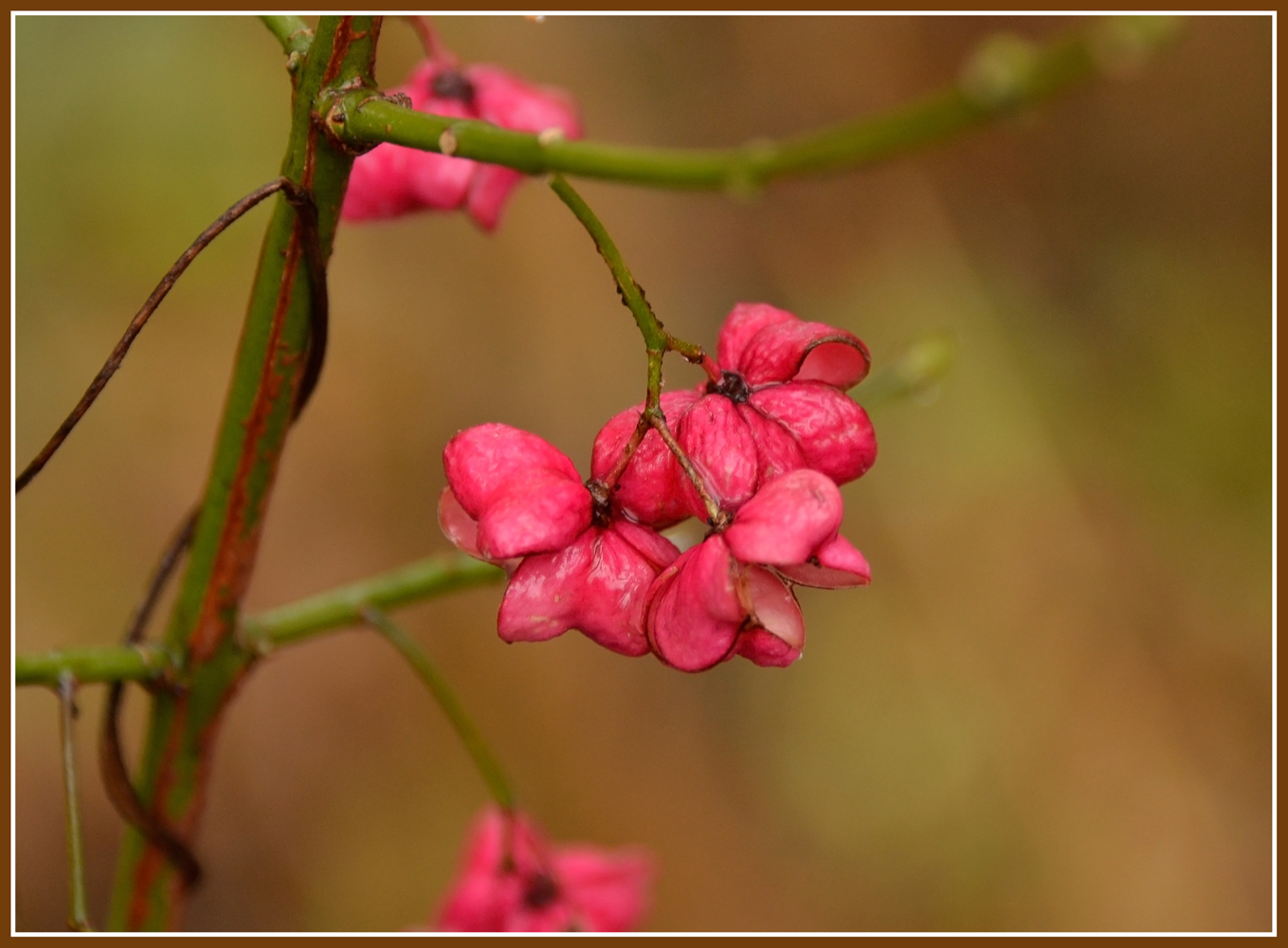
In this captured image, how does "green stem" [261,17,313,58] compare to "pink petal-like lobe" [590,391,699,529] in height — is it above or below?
above

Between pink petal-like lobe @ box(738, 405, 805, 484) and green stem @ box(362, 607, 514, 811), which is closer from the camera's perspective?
pink petal-like lobe @ box(738, 405, 805, 484)

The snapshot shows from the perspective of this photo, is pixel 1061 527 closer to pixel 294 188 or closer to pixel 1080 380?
pixel 1080 380

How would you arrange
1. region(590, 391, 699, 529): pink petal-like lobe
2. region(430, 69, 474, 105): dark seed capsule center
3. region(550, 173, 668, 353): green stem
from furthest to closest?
region(430, 69, 474, 105): dark seed capsule center
region(590, 391, 699, 529): pink petal-like lobe
region(550, 173, 668, 353): green stem

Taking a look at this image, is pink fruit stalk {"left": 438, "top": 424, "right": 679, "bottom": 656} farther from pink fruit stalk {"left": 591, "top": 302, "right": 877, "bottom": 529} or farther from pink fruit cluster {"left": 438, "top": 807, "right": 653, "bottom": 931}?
pink fruit cluster {"left": 438, "top": 807, "right": 653, "bottom": 931}

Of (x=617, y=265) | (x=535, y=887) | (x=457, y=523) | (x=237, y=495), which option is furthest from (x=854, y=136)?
(x=535, y=887)

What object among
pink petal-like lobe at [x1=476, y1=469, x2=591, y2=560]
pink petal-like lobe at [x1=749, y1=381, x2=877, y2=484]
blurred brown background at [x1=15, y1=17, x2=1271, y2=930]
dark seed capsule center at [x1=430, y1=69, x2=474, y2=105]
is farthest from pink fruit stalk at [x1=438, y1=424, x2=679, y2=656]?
blurred brown background at [x1=15, y1=17, x2=1271, y2=930]

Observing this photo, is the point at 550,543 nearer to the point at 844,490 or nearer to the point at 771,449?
the point at 771,449

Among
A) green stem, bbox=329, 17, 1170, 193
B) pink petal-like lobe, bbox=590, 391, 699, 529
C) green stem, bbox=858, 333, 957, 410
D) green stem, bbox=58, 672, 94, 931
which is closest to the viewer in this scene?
green stem, bbox=329, 17, 1170, 193
